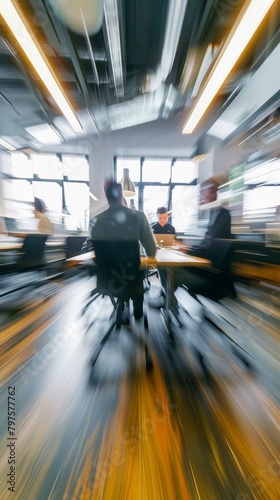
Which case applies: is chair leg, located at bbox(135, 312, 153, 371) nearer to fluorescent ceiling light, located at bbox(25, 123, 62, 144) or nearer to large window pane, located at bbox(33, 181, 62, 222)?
large window pane, located at bbox(33, 181, 62, 222)

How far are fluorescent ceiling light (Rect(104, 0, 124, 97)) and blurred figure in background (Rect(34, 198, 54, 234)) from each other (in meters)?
2.24

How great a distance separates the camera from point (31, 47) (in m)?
1.52

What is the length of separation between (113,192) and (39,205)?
201 cm

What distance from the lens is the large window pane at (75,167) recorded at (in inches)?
147

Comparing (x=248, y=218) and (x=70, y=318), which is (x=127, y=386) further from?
(x=248, y=218)

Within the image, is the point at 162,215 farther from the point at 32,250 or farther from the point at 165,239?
the point at 32,250

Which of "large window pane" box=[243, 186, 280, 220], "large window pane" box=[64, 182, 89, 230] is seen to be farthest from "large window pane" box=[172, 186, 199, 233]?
"large window pane" box=[64, 182, 89, 230]

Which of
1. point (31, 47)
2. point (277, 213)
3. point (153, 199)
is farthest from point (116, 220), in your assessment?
point (277, 213)

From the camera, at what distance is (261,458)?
76 cm

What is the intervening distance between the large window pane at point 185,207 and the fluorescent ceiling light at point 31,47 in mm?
2725

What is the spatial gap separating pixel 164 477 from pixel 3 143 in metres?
4.02

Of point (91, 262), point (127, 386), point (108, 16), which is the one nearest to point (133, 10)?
point (108, 16)

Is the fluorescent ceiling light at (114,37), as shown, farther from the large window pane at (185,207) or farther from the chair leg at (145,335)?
the chair leg at (145,335)

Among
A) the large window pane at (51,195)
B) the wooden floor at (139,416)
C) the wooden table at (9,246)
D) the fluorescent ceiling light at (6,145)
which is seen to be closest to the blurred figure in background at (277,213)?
the wooden floor at (139,416)
